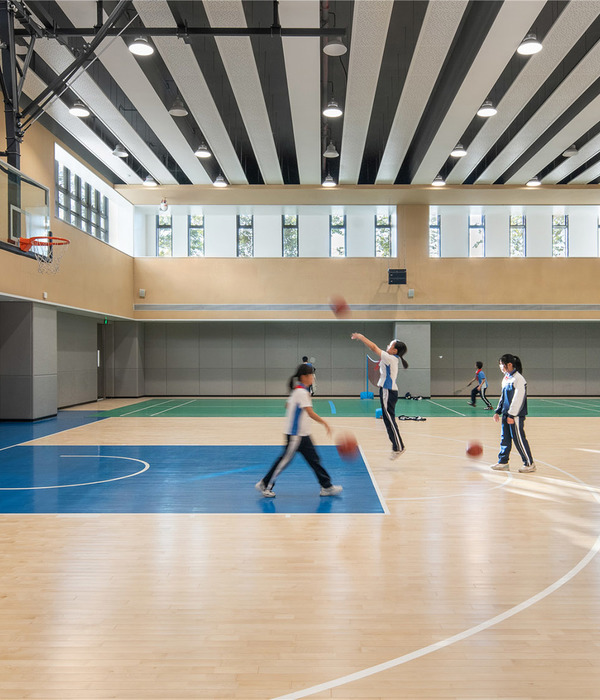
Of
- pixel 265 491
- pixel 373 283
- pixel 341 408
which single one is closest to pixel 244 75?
pixel 265 491

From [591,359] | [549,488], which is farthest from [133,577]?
[591,359]

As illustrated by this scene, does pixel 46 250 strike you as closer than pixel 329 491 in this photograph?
No

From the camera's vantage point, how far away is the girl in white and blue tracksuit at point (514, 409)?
27.7 ft

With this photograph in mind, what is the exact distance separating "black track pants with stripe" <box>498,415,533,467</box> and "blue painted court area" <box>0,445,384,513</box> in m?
2.28

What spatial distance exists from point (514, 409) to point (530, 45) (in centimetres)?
722

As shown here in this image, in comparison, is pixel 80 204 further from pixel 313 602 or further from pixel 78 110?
pixel 313 602

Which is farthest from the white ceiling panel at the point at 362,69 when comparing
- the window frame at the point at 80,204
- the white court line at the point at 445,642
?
the white court line at the point at 445,642

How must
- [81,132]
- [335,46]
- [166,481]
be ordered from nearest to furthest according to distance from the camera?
[166,481] → [335,46] → [81,132]

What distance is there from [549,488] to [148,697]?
6528mm

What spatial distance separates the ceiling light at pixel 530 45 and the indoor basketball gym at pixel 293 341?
1.5 inches

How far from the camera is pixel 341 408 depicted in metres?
19.6

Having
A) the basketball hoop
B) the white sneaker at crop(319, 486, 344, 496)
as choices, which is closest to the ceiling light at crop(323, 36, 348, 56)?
the basketball hoop

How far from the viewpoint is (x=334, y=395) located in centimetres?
2494

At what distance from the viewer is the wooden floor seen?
10.6 ft
